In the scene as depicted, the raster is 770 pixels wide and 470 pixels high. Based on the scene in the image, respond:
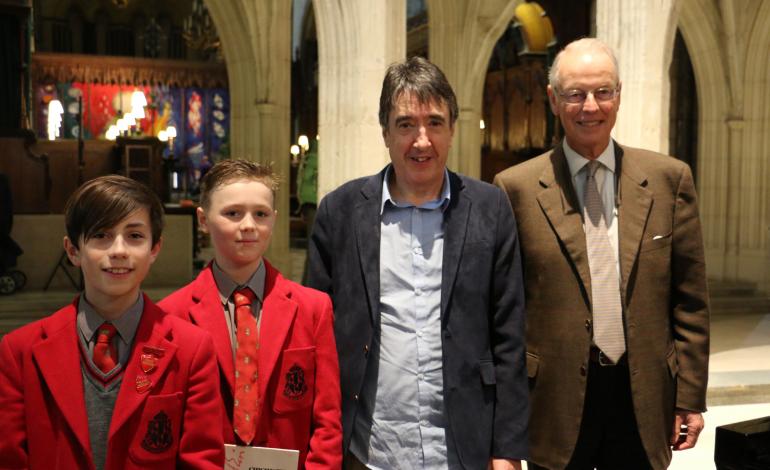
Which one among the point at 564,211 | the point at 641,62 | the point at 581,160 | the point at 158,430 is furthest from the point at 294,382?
the point at 641,62

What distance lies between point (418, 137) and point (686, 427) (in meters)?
1.29

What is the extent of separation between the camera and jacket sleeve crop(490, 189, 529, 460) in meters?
2.35

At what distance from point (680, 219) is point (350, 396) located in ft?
3.86

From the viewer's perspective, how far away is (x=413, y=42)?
2220 centimetres

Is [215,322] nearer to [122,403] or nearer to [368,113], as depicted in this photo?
[122,403]

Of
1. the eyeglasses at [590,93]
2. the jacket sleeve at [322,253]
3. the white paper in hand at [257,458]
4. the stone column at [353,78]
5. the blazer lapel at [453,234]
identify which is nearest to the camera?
the white paper in hand at [257,458]

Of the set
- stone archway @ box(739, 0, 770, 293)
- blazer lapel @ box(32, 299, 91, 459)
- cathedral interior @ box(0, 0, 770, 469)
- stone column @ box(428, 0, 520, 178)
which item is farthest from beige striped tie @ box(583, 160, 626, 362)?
stone column @ box(428, 0, 520, 178)

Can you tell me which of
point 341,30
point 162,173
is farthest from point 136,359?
point 162,173

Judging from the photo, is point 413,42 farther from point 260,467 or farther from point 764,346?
point 260,467

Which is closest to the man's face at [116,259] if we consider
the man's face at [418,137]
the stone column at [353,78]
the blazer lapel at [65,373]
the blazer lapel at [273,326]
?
the blazer lapel at [65,373]

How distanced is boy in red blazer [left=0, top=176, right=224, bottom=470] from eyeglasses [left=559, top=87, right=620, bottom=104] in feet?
4.16

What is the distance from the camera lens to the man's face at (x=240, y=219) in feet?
7.47

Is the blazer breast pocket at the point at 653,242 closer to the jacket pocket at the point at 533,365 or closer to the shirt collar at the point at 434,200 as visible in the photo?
the jacket pocket at the point at 533,365

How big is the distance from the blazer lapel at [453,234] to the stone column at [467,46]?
42.7 feet
